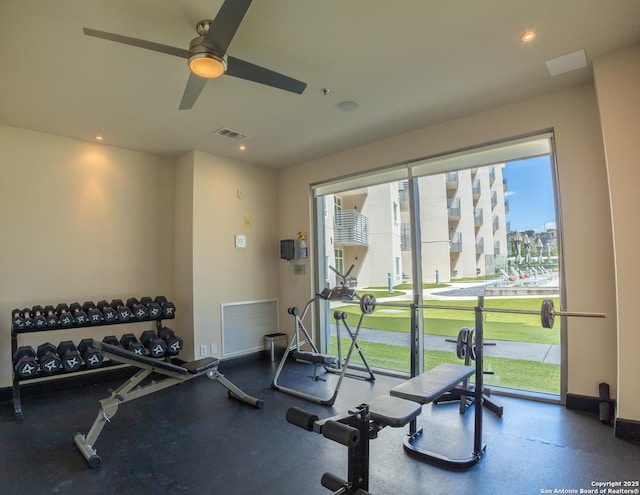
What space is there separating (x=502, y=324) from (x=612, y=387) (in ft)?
3.62

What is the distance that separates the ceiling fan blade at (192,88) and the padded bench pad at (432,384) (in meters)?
2.47

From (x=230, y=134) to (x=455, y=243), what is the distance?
2977mm

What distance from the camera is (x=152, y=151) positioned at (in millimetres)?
4738

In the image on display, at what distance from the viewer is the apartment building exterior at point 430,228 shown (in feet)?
12.8

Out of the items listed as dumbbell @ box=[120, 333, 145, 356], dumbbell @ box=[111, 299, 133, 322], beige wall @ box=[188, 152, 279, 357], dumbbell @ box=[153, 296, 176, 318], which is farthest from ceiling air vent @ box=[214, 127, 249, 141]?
dumbbell @ box=[120, 333, 145, 356]

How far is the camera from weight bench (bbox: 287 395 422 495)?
1607 millimetres

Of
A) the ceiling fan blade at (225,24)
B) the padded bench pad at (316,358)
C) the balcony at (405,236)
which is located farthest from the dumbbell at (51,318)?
the balcony at (405,236)

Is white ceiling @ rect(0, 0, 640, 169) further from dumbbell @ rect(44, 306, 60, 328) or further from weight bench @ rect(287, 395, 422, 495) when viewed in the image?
weight bench @ rect(287, 395, 422, 495)

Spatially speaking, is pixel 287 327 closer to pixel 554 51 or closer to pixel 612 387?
pixel 612 387

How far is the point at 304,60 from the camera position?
271cm

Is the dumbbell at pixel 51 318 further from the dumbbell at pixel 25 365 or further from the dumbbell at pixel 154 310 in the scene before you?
the dumbbell at pixel 154 310

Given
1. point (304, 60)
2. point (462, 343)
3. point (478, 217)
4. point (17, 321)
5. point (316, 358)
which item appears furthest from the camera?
point (478, 217)

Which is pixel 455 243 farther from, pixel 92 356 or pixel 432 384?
pixel 92 356

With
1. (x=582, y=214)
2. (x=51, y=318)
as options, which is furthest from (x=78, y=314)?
(x=582, y=214)
